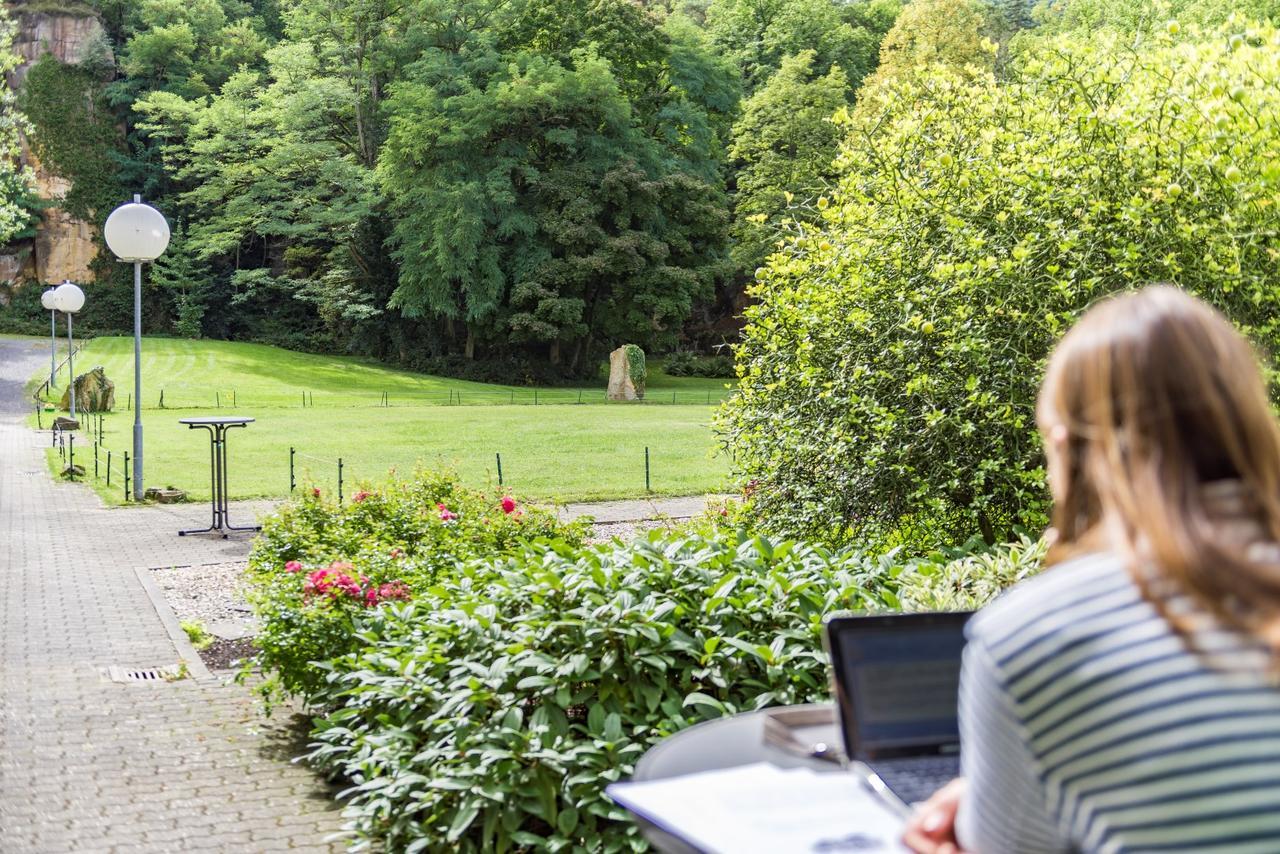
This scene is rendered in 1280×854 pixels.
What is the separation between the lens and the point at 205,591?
36.9ft

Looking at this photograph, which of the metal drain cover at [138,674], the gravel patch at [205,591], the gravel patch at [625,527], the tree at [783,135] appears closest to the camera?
the metal drain cover at [138,674]

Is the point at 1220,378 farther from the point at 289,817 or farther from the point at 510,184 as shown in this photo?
the point at 510,184

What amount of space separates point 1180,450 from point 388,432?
1129 inches

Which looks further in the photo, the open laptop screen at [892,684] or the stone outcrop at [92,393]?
the stone outcrop at [92,393]

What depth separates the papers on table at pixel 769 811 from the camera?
1.74m

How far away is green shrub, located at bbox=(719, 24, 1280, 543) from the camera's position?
20.3ft

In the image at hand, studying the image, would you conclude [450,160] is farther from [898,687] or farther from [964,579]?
[898,687]

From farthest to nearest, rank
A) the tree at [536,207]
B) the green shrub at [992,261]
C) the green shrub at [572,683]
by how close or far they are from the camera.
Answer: the tree at [536,207]
the green shrub at [992,261]
the green shrub at [572,683]

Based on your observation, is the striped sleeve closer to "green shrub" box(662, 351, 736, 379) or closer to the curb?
the curb

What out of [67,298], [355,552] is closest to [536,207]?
[67,298]

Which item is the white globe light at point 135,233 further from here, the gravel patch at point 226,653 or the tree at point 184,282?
the tree at point 184,282

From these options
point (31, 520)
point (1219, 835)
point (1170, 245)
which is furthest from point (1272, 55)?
point (31, 520)

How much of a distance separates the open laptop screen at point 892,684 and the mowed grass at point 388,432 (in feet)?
23.5

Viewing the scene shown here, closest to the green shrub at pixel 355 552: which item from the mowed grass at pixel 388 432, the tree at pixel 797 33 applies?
the mowed grass at pixel 388 432
